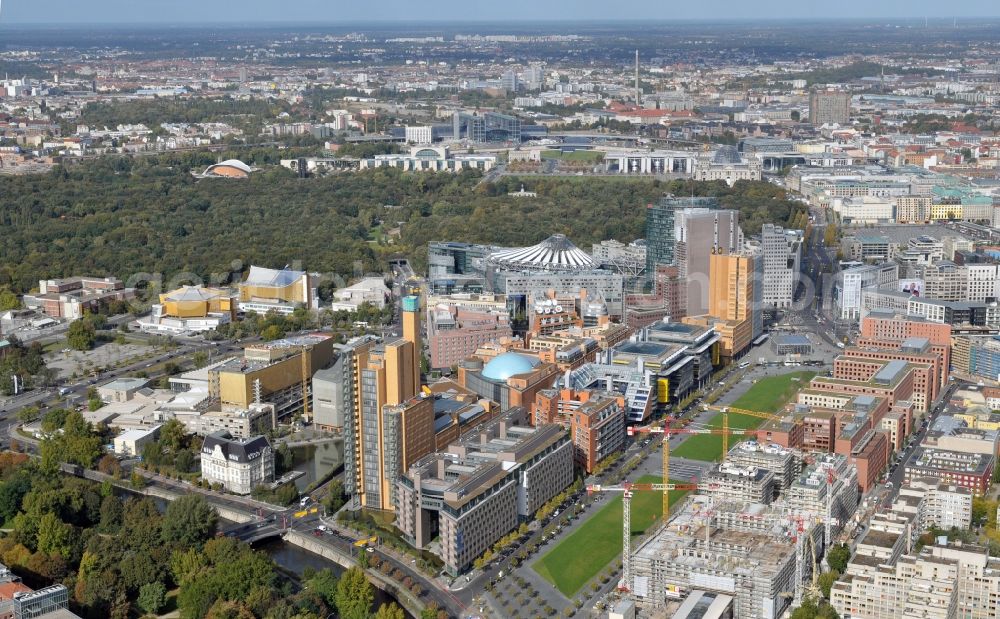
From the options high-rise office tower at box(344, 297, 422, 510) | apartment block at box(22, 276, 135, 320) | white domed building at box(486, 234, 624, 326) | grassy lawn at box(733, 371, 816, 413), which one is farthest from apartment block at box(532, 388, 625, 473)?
apartment block at box(22, 276, 135, 320)

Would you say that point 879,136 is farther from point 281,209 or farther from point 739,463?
point 739,463

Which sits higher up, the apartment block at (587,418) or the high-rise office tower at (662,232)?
the high-rise office tower at (662,232)

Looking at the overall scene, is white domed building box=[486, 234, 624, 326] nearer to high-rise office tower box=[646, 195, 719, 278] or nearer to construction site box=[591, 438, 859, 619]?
high-rise office tower box=[646, 195, 719, 278]

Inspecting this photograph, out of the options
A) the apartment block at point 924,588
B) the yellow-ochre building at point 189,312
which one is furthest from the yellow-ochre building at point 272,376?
the apartment block at point 924,588

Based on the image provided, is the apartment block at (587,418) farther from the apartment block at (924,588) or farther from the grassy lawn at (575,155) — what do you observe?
the grassy lawn at (575,155)

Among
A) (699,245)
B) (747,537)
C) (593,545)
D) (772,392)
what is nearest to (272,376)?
(593,545)

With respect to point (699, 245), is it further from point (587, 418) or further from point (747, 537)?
point (747, 537)
